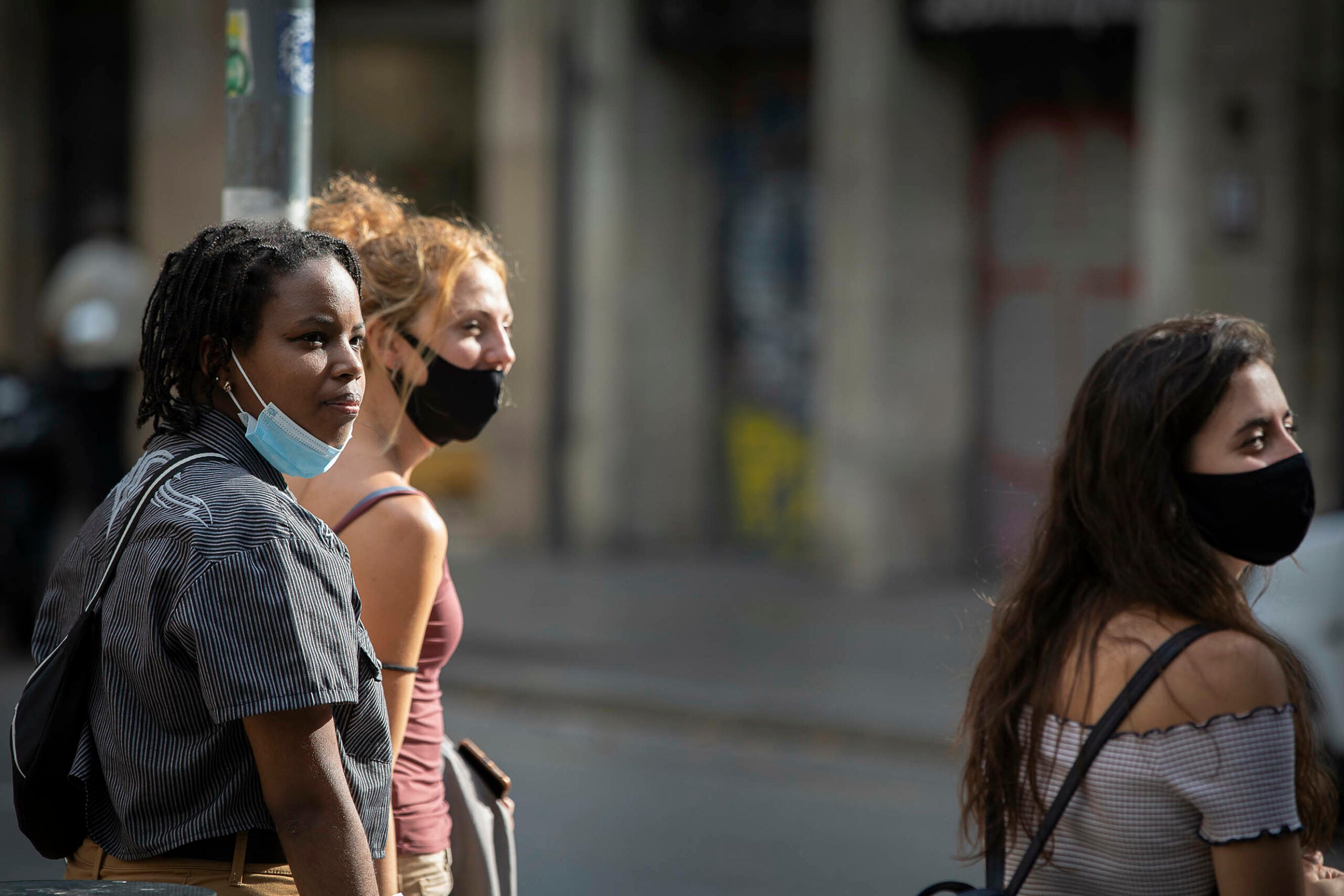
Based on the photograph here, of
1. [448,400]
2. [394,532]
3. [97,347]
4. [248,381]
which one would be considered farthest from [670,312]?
[248,381]

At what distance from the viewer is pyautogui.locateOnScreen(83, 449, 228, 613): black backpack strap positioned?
2.06 m

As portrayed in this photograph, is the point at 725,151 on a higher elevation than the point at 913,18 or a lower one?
lower

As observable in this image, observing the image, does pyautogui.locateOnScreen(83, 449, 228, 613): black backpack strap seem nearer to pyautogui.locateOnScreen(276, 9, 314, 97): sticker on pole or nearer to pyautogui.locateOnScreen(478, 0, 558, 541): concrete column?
pyautogui.locateOnScreen(276, 9, 314, 97): sticker on pole

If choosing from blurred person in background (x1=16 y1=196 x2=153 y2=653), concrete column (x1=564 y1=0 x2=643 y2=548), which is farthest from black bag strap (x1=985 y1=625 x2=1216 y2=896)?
concrete column (x1=564 y1=0 x2=643 y2=548)

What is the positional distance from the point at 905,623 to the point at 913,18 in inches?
169

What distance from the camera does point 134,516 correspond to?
81.4 inches

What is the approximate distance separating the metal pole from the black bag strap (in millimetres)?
1783

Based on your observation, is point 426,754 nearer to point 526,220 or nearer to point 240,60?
point 240,60

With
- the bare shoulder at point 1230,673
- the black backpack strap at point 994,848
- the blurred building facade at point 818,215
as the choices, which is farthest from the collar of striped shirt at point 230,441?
the blurred building facade at point 818,215

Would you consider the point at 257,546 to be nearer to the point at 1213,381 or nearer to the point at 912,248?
the point at 1213,381

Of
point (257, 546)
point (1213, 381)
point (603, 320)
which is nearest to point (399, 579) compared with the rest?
point (257, 546)

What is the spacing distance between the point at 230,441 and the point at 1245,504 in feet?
4.40

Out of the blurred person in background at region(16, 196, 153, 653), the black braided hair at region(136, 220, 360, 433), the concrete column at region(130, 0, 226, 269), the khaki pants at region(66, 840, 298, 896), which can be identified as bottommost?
the blurred person in background at region(16, 196, 153, 653)

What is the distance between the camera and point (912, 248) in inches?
467
